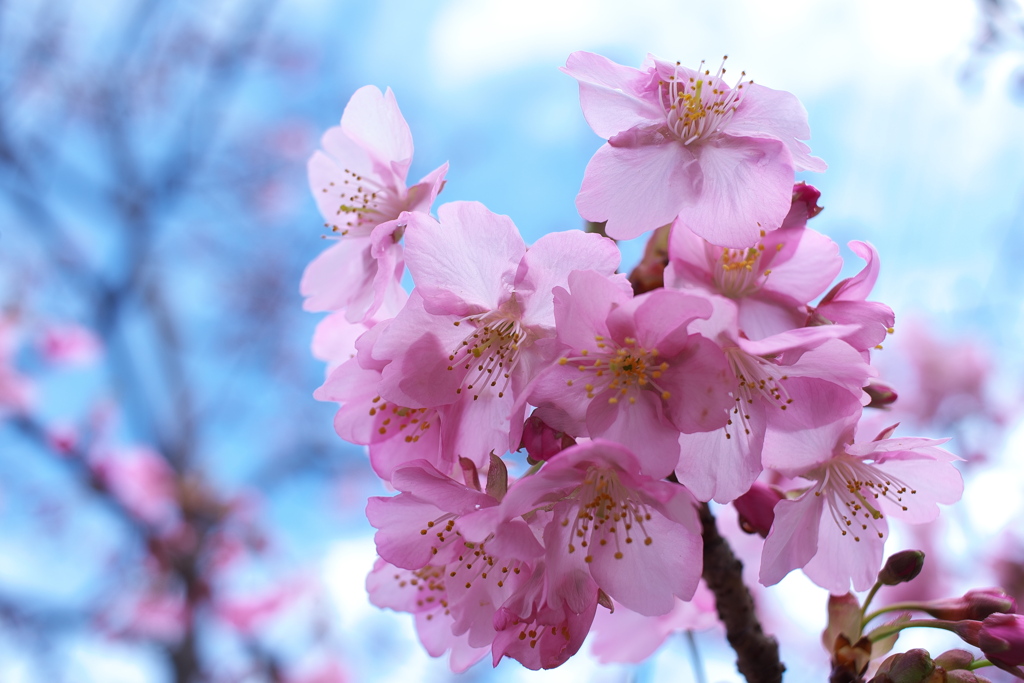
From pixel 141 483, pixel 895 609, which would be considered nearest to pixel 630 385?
pixel 895 609

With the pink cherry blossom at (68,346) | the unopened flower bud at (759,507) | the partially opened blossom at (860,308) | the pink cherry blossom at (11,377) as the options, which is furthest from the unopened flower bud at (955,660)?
the pink cherry blossom at (68,346)

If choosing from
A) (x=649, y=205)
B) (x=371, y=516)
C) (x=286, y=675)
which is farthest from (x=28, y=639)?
(x=649, y=205)

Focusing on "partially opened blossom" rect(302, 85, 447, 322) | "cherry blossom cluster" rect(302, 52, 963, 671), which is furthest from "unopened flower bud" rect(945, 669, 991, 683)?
"partially opened blossom" rect(302, 85, 447, 322)

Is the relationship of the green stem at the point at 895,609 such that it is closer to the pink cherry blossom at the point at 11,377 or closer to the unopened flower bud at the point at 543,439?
the unopened flower bud at the point at 543,439

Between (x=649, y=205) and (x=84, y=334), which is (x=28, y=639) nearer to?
(x=84, y=334)

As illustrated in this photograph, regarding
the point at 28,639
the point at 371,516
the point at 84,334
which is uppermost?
the point at 84,334
